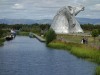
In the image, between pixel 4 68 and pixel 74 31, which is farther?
pixel 74 31

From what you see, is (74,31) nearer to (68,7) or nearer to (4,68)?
(68,7)

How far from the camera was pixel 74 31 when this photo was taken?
106188 millimetres

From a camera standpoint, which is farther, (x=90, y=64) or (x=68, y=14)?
(x=68, y=14)

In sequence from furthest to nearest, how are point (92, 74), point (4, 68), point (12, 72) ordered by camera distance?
point (4, 68) < point (12, 72) < point (92, 74)

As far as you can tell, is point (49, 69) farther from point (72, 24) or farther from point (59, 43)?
point (72, 24)

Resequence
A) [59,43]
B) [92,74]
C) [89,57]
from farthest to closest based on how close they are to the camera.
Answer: [59,43]
[89,57]
[92,74]

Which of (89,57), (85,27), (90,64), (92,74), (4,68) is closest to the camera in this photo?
(92,74)

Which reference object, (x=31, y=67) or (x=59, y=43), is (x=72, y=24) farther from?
(x=31, y=67)

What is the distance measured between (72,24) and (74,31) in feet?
7.66

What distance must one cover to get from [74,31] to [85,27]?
64.0 metres

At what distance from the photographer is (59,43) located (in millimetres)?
63000

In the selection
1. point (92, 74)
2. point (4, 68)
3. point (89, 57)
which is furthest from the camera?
point (89, 57)

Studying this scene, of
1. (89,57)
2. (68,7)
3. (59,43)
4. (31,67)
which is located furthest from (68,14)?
(31,67)

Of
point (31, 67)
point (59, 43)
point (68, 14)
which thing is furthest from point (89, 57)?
point (68, 14)
